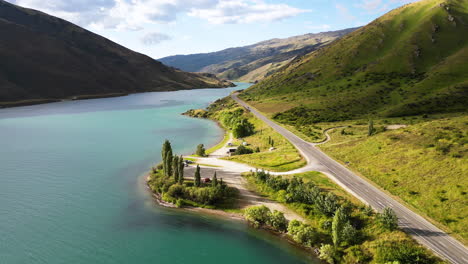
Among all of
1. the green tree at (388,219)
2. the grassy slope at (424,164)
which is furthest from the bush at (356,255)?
the grassy slope at (424,164)

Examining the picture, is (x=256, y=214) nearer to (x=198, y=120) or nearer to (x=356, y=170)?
(x=356, y=170)

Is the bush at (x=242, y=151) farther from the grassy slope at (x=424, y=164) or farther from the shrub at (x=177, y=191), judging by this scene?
the shrub at (x=177, y=191)

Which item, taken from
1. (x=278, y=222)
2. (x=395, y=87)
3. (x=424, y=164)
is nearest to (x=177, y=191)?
(x=278, y=222)

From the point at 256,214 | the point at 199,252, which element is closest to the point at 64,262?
the point at 199,252

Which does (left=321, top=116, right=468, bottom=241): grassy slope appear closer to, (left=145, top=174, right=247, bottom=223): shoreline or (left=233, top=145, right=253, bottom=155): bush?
(left=233, top=145, right=253, bottom=155): bush

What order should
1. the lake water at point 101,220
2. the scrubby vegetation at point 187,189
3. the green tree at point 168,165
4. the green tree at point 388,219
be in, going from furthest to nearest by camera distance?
1. the green tree at point 168,165
2. the scrubby vegetation at point 187,189
3. the lake water at point 101,220
4. the green tree at point 388,219

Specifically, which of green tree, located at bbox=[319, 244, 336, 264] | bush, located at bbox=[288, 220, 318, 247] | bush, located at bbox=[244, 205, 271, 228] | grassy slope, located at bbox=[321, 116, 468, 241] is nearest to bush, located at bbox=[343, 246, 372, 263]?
green tree, located at bbox=[319, 244, 336, 264]
